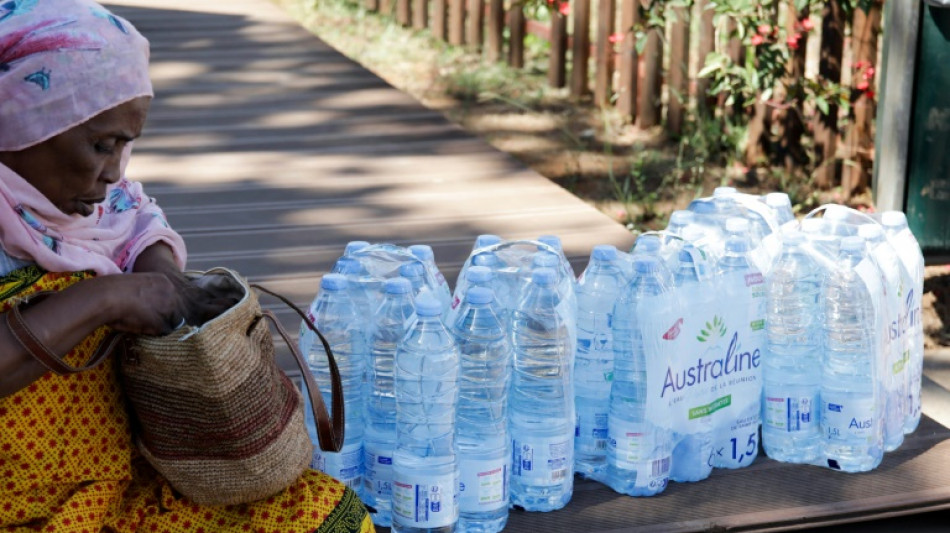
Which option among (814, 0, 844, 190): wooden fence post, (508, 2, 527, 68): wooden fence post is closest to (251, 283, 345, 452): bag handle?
(814, 0, 844, 190): wooden fence post

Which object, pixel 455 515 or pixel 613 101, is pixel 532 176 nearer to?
pixel 613 101

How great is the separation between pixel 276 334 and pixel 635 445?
50.9 inches

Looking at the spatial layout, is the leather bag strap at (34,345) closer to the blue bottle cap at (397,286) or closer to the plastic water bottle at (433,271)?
the blue bottle cap at (397,286)

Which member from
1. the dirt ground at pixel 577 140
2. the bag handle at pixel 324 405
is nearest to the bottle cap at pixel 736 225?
the bag handle at pixel 324 405

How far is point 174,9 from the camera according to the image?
8648 mm

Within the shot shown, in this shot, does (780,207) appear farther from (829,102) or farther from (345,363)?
(829,102)

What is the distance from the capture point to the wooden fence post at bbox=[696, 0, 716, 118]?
19.5 ft

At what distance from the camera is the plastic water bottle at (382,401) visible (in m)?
2.90

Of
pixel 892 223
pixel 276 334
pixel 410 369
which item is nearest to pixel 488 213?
pixel 276 334

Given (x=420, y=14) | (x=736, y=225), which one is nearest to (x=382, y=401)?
(x=736, y=225)

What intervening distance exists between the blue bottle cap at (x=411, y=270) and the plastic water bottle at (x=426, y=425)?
23cm

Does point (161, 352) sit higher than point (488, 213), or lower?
higher

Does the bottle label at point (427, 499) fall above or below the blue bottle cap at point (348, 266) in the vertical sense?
below

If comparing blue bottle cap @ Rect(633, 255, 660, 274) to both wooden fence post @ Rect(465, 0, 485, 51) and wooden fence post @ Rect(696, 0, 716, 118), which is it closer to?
wooden fence post @ Rect(696, 0, 716, 118)
